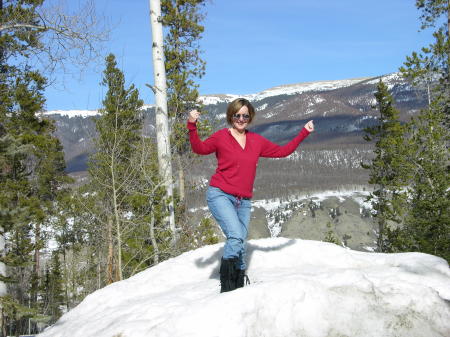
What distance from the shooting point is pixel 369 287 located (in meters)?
4.41

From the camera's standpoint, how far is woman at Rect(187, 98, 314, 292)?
4723 mm

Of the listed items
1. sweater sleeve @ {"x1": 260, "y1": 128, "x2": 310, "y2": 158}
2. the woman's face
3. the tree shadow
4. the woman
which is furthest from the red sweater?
the tree shadow

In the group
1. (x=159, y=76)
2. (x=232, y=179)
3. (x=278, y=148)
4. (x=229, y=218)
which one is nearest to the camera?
(x=229, y=218)

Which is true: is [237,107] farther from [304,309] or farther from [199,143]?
[304,309]

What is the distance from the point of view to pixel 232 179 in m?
4.79

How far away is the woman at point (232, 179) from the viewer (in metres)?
4.72

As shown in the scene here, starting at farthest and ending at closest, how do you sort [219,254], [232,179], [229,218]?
[219,254] → [232,179] → [229,218]

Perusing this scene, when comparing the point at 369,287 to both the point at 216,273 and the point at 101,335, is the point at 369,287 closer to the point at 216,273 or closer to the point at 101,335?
the point at 216,273

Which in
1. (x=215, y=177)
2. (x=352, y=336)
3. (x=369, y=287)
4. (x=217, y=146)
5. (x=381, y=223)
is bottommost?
(x=381, y=223)

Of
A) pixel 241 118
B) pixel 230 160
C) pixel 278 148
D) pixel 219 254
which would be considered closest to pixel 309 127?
pixel 278 148

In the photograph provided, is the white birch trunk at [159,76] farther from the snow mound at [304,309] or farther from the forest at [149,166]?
the snow mound at [304,309]

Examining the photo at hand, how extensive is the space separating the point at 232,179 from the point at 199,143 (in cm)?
54

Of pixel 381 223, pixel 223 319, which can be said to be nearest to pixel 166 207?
pixel 223 319

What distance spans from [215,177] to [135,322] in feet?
5.66
